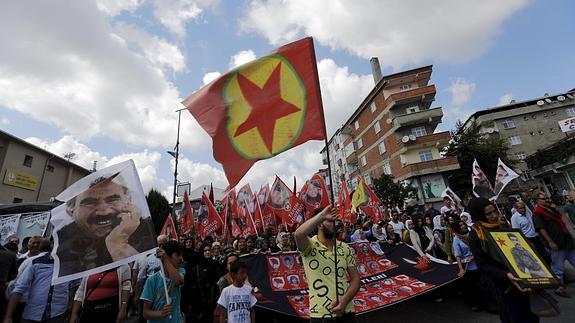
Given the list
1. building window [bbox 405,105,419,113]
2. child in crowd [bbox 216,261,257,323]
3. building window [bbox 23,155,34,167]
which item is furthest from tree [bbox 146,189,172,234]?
child in crowd [bbox 216,261,257,323]

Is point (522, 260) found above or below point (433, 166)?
below

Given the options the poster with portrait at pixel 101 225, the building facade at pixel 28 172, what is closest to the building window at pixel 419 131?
the poster with portrait at pixel 101 225

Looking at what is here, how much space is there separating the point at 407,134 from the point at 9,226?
107 feet

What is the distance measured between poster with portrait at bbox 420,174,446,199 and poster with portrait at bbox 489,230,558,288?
29367mm

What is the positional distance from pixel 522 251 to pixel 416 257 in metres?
4.22

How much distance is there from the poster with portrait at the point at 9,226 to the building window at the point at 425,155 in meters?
32.0

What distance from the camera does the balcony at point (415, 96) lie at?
31.7 meters

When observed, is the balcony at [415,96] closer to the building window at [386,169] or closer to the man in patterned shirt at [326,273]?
the building window at [386,169]

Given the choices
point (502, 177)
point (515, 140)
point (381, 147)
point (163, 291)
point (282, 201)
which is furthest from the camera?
point (515, 140)

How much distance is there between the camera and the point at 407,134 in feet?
106

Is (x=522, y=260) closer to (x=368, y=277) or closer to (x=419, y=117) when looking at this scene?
(x=368, y=277)

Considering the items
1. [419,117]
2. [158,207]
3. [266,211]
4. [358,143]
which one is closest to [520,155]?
[419,117]

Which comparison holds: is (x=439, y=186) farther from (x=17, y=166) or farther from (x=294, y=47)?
(x=17, y=166)

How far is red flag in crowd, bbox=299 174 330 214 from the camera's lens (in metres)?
12.9
